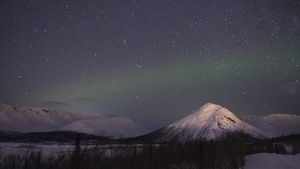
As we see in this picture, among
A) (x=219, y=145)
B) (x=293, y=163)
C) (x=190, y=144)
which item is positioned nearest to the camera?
(x=293, y=163)

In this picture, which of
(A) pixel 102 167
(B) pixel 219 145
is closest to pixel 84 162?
(A) pixel 102 167

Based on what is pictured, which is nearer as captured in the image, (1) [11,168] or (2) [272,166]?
(2) [272,166]

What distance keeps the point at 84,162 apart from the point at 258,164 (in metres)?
15.2

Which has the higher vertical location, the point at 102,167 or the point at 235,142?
the point at 235,142

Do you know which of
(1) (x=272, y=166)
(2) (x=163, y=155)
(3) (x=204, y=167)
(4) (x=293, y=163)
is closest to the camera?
(1) (x=272, y=166)

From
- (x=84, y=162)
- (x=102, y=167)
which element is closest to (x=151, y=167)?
(x=102, y=167)

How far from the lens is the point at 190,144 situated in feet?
114

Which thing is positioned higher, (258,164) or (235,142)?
(235,142)

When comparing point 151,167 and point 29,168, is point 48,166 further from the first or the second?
point 151,167

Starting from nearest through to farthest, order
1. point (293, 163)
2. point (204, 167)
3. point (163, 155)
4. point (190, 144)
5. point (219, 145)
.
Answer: point (293, 163) < point (204, 167) < point (163, 155) < point (219, 145) < point (190, 144)

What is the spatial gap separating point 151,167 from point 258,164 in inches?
381

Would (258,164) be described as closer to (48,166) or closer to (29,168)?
(48,166)

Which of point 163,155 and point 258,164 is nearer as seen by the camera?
point 258,164

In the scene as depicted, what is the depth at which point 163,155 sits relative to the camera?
91.6 ft
